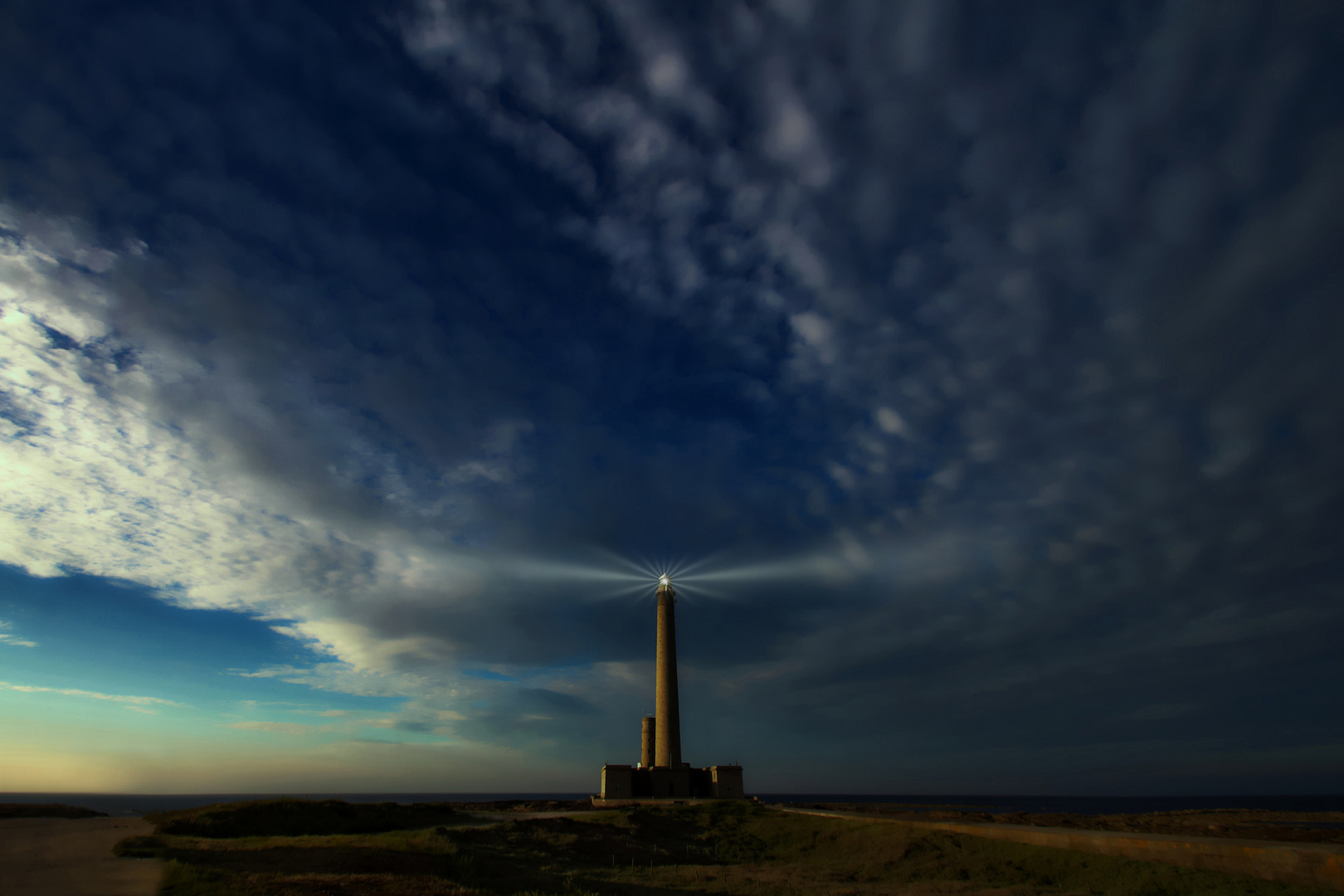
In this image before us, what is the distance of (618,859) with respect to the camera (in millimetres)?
31234

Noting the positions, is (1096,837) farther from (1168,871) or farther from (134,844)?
(134,844)

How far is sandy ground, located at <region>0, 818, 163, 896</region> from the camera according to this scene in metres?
14.6

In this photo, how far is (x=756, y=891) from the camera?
2370cm

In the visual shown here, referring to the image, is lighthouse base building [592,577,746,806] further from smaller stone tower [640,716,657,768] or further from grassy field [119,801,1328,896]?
grassy field [119,801,1328,896]

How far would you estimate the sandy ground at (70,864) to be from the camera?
48.0ft

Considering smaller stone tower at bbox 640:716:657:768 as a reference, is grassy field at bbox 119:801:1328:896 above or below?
below

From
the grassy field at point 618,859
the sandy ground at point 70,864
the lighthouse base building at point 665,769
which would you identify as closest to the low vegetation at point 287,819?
the grassy field at point 618,859

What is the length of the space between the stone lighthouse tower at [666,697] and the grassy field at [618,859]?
18.2m

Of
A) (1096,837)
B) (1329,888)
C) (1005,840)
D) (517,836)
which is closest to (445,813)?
(517,836)

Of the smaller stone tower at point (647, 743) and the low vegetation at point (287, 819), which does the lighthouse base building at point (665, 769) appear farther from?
the low vegetation at point (287, 819)

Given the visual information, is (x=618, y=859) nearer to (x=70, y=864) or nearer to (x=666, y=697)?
(x=70, y=864)

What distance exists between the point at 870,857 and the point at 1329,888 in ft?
56.7

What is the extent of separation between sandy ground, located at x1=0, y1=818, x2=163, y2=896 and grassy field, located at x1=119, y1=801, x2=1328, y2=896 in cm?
78

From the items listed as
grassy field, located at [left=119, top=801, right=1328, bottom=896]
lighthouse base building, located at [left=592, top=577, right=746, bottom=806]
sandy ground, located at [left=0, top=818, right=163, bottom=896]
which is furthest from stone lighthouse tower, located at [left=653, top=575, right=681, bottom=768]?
sandy ground, located at [left=0, top=818, right=163, bottom=896]
